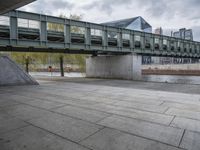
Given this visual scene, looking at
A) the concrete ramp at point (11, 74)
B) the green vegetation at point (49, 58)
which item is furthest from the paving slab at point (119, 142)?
the green vegetation at point (49, 58)

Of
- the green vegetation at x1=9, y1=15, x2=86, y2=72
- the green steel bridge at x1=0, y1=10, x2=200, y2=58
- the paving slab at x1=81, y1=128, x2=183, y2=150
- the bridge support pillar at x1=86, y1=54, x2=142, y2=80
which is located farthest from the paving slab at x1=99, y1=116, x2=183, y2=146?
the green vegetation at x1=9, y1=15, x2=86, y2=72

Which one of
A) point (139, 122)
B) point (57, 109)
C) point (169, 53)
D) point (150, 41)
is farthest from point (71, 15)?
point (139, 122)

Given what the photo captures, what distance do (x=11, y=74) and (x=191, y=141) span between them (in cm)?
1429

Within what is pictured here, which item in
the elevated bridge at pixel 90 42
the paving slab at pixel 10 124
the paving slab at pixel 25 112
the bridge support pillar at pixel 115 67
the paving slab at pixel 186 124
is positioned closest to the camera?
the paving slab at pixel 10 124

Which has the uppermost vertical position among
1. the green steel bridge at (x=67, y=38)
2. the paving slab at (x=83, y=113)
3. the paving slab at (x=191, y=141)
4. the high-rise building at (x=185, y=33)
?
the high-rise building at (x=185, y=33)

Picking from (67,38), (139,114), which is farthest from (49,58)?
(139,114)

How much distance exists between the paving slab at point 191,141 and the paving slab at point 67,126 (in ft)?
6.69

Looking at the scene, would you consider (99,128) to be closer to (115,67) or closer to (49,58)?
(115,67)

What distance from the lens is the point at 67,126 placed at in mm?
4539

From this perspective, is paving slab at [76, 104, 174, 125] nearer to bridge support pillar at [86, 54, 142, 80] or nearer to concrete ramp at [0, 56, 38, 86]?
concrete ramp at [0, 56, 38, 86]

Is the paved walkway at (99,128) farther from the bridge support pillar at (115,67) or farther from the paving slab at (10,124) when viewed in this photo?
the bridge support pillar at (115,67)

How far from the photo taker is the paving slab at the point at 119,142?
133 inches

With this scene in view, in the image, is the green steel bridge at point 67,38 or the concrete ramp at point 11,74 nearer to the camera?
the concrete ramp at point 11,74

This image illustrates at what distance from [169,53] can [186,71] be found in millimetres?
27164
